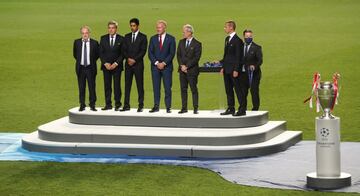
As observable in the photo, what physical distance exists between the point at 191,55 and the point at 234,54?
100cm

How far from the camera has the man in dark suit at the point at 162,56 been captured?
974 inches

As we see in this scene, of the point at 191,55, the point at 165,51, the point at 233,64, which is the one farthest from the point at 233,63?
the point at 165,51

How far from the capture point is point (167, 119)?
24266 mm

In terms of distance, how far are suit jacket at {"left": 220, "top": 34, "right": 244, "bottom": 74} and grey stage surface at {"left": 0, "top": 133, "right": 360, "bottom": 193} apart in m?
2.18

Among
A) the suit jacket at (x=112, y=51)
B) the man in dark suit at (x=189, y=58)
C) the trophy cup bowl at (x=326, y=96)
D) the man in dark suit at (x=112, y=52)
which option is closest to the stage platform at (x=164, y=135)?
the man in dark suit at (x=189, y=58)

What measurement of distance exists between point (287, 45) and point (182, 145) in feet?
64.3

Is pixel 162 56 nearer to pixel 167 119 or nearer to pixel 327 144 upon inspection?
pixel 167 119

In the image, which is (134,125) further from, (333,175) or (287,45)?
(287,45)

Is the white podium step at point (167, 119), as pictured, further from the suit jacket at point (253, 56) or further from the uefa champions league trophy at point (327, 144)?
the uefa champions league trophy at point (327, 144)

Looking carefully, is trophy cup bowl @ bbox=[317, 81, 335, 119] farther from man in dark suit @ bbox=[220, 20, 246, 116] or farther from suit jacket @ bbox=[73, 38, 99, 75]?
suit jacket @ bbox=[73, 38, 99, 75]

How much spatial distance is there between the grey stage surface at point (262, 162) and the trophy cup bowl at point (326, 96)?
4.76 feet

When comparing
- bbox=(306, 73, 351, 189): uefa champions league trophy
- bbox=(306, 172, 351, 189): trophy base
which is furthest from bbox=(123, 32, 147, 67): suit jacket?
bbox=(306, 172, 351, 189): trophy base

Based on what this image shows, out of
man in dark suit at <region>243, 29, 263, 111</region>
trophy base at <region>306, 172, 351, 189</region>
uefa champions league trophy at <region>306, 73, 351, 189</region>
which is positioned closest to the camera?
uefa champions league trophy at <region>306, 73, 351, 189</region>

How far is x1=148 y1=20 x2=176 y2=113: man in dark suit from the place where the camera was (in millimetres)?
24750
